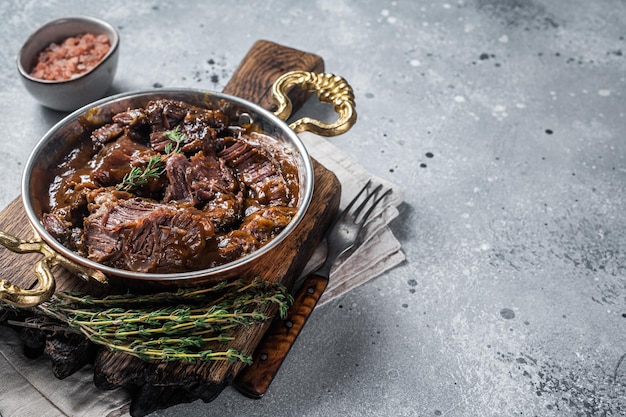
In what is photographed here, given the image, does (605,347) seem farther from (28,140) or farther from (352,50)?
(28,140)

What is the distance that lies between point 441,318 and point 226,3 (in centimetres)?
260

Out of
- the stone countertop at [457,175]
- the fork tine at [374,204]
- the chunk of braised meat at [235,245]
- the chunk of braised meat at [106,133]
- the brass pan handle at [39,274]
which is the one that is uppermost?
the chunk of braised meat at [106,133]

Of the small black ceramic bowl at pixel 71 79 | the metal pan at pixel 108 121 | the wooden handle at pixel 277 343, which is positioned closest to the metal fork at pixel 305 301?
the wooden handle at pixel 277 343

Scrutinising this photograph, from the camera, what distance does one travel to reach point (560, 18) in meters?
4.61

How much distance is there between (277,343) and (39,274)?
36.1 inches

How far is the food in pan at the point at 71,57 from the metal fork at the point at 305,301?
159cm

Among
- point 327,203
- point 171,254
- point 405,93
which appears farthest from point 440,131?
point 171,254

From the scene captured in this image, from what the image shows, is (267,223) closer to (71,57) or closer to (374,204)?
(374,204)

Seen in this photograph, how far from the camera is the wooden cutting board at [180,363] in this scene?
2426 millimetres

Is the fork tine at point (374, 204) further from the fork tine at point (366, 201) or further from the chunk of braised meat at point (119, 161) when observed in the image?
the chunk of braised meat at point (119, 161)

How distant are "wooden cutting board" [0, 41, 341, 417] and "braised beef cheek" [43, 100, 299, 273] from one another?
0.74ft

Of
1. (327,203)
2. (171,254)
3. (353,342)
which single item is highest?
(171,254)

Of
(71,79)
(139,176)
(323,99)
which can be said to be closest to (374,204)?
(323,99)

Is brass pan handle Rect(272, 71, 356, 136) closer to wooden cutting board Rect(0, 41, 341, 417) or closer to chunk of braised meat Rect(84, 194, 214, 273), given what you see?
wooden cutting board Rect(0, 41, 341, 417)
